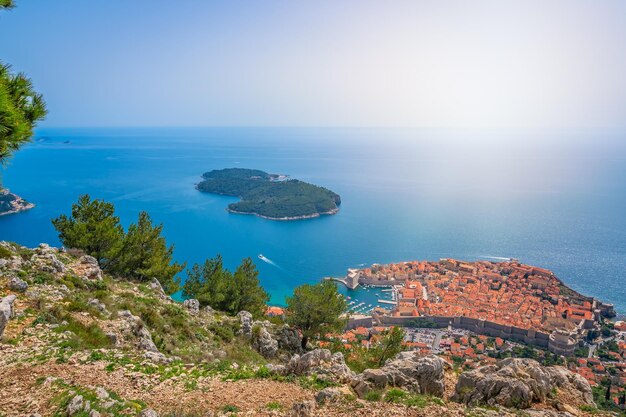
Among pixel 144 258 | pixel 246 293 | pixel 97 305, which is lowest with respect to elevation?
pixel 246 293

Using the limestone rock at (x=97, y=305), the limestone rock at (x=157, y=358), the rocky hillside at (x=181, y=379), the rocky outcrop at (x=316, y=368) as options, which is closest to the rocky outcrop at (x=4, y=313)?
the rocky hillside at (x=181, y=379)

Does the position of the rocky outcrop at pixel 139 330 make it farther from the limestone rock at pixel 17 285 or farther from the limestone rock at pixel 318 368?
the limestone rock at pixel 318 368

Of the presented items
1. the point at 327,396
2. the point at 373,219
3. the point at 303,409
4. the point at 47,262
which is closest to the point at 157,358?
the point at 303,409

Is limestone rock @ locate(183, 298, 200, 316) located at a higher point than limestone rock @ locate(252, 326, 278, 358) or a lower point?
higher

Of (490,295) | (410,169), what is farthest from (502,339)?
(410,169)

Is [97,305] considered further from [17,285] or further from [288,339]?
[288,339]

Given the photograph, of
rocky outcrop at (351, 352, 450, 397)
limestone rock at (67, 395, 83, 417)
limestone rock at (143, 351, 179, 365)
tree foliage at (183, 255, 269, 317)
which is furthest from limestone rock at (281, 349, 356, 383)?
tree foliage at (183, 255, 269, 317)

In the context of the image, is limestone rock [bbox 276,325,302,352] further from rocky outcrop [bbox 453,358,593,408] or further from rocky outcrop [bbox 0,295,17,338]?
rocky outcrop [bbox 0,295,17,338]
